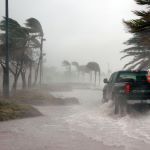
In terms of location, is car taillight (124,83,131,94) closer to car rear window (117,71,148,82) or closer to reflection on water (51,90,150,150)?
car rear window (117,71,148,82)

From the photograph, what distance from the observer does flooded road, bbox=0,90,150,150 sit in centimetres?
993

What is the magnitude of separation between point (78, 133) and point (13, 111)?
17.5ft

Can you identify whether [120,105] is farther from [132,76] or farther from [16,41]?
[16,41]

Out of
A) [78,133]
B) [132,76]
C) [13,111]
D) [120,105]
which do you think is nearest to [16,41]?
[13,111]

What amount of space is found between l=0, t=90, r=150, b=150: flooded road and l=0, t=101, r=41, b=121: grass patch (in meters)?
0.62

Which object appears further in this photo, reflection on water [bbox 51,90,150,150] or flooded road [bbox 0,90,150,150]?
reflection on water [bbox 51,90,150,150]

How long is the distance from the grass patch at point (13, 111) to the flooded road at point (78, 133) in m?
0.62

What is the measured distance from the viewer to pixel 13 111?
16.7 metres

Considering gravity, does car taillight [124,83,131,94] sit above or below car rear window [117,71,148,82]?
below

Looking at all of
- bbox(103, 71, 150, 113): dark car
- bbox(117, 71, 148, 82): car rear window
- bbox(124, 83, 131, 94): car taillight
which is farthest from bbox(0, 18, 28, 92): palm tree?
bbox(124, 83, 131, 94): car taillight

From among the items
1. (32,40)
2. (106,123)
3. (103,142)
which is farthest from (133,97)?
(32,40)

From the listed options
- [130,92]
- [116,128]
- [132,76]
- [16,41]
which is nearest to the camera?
[116,128]

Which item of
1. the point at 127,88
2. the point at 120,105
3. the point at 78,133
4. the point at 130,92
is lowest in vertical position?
the point at 78,133

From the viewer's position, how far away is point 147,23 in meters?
18.0
